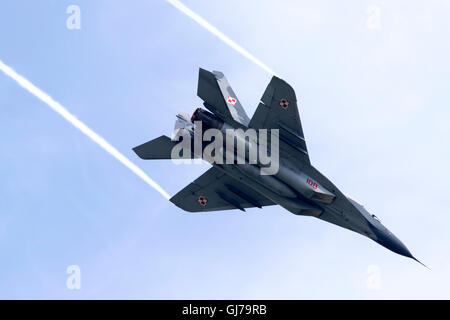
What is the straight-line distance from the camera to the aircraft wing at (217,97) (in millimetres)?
30703

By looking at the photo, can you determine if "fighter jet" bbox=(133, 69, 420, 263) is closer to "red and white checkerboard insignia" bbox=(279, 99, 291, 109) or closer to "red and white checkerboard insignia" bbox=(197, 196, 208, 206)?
"red and white checkerboard insignia" bbox=(279, 99, 291, 109)

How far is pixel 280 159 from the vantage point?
104ft

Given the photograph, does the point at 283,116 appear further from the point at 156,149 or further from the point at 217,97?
the point at 156,149

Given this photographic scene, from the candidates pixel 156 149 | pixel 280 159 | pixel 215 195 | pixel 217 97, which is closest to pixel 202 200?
pixel 215 195

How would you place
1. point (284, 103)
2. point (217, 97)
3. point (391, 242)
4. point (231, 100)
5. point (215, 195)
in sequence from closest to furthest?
point (284, 103)
point (217, 97)
point (231, 100)
point (391, 242)
point (215, 195)

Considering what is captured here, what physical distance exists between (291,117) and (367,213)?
6650 mm

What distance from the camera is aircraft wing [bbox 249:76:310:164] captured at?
29547 millimetres

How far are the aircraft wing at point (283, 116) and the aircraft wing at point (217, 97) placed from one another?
112 centimetres

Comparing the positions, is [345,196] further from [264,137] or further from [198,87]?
[198,87]

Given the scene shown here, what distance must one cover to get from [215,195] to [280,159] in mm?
5638

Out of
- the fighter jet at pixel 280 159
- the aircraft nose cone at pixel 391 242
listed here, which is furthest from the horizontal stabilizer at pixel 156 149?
the aircraft nose cone at pixel 391 242

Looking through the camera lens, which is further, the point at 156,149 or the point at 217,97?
the point at 156,149

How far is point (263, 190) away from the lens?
107 feet

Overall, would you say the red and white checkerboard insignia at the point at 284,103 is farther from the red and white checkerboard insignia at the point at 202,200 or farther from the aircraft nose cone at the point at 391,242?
the red and white checkerboard insignia at the point at 202,200
